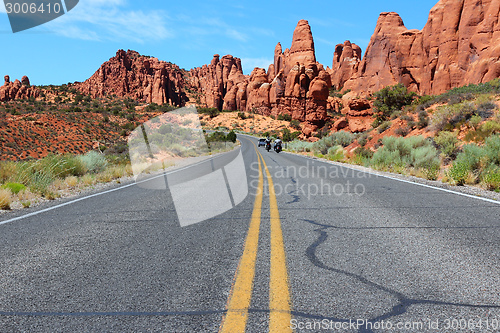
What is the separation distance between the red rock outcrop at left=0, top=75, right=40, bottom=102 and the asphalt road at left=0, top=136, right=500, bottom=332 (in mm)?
115139

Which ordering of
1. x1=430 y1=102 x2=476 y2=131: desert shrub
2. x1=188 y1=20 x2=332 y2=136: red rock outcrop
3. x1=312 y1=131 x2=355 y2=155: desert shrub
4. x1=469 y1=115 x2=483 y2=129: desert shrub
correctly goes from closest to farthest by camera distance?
x1=469 y1=115 x2=483 y2=129: desert shrub < x1=430 y1=102 x2=476 y2=131: desert shrub < x1=312 y1=131 x2=355 y2=155: desert shrub < x1=188 y1=20 x2=332 y2=136: red rock outcrop

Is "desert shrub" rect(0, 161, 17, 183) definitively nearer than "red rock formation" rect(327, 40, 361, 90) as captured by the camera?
Yes

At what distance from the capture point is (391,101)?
37.8 m

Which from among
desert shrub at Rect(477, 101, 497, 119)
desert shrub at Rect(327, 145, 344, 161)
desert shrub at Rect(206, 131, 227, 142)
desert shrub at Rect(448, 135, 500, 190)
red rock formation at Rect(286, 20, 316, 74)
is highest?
red rock formation at Rect(286, 20, 316, 74)

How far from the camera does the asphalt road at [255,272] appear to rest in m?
2.04

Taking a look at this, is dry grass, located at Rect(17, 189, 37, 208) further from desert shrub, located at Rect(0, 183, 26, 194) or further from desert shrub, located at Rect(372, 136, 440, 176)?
desert shrub, located at Rect(372, 136, 440, 176)

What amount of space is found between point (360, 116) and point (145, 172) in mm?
34429

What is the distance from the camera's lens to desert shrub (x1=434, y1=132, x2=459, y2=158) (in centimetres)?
1308

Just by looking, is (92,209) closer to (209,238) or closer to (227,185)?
(209,238)

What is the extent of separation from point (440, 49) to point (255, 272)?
70788mm

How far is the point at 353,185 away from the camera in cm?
890

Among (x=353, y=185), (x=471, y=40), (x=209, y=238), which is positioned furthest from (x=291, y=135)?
(x=209, y=238)

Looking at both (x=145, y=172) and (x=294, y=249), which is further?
(x=145, y=172)

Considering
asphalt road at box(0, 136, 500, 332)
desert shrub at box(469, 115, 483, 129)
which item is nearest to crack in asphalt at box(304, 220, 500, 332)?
asphalt road at box(0, 136, 500, 332)
